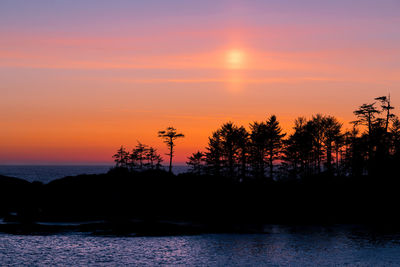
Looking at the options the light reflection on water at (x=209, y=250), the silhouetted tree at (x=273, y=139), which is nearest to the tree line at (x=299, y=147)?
the silhouetted tree at (x=273, y=139)

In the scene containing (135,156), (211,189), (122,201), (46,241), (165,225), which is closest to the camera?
(46,241)

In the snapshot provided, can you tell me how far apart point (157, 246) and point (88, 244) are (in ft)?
24.3

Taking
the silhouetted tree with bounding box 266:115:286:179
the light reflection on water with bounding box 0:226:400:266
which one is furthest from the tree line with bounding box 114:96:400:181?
the light reflection on water with bounding box 0:226:400:266

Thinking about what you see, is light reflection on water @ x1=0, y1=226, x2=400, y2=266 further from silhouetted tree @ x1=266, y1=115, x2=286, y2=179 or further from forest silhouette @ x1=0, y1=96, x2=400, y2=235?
silhouetted tree @ x1=266, y1=115, x2=286, y2=179

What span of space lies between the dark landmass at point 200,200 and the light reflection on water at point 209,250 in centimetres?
1196

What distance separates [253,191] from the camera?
79875 mm

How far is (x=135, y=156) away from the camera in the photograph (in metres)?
120

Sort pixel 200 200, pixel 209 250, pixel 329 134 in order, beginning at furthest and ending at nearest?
pixel 329 134 → pixel 200 200 → pixel 209 250

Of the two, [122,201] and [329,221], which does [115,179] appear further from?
[329,221]

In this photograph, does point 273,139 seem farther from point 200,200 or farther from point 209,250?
point 209,250

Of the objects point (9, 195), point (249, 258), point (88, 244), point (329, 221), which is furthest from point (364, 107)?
point (9, 195)

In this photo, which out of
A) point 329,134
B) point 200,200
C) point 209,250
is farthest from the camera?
point 329,134

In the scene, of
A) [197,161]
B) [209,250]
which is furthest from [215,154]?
[209,250]

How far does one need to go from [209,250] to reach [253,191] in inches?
1545
